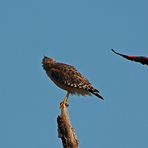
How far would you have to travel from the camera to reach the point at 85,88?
558 inches

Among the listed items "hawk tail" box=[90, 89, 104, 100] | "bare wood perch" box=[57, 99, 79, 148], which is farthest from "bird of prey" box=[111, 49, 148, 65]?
"hawk tail" box=[90, 89, 104, 100]

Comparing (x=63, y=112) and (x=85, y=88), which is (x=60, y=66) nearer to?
(x=85, y=88)

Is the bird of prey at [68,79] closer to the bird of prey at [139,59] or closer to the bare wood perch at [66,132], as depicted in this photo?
the bare wood perch at [66,132]

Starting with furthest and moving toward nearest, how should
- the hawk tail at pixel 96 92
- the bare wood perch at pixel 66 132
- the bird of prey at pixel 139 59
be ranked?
the hawk tail at pixel 96 92 < the bare wood perch at pixel 66 132 < the bird of prey at pixel 139 59

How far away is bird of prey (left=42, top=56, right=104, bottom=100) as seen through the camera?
46.4 feet

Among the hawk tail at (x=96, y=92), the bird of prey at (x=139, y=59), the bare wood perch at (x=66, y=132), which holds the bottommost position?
the bird of prey at (x=139, y=59)

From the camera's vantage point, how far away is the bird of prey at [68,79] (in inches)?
557

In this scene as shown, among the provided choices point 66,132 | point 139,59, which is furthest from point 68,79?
point 139,59

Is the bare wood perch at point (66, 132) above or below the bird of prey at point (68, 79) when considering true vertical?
below

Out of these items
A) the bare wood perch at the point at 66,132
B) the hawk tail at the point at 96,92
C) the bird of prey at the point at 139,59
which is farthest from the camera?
the hawk tail at the point at 96,92

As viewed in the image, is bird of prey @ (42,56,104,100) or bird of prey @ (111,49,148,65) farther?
bird of prey @ (42,56,104,100)

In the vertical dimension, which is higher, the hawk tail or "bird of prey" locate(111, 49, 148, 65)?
the hawk tail

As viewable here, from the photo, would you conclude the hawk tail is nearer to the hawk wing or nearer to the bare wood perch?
the hawk wing

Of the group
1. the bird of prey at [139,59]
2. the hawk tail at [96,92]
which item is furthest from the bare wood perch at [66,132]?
the hawk tail at [96,92]
